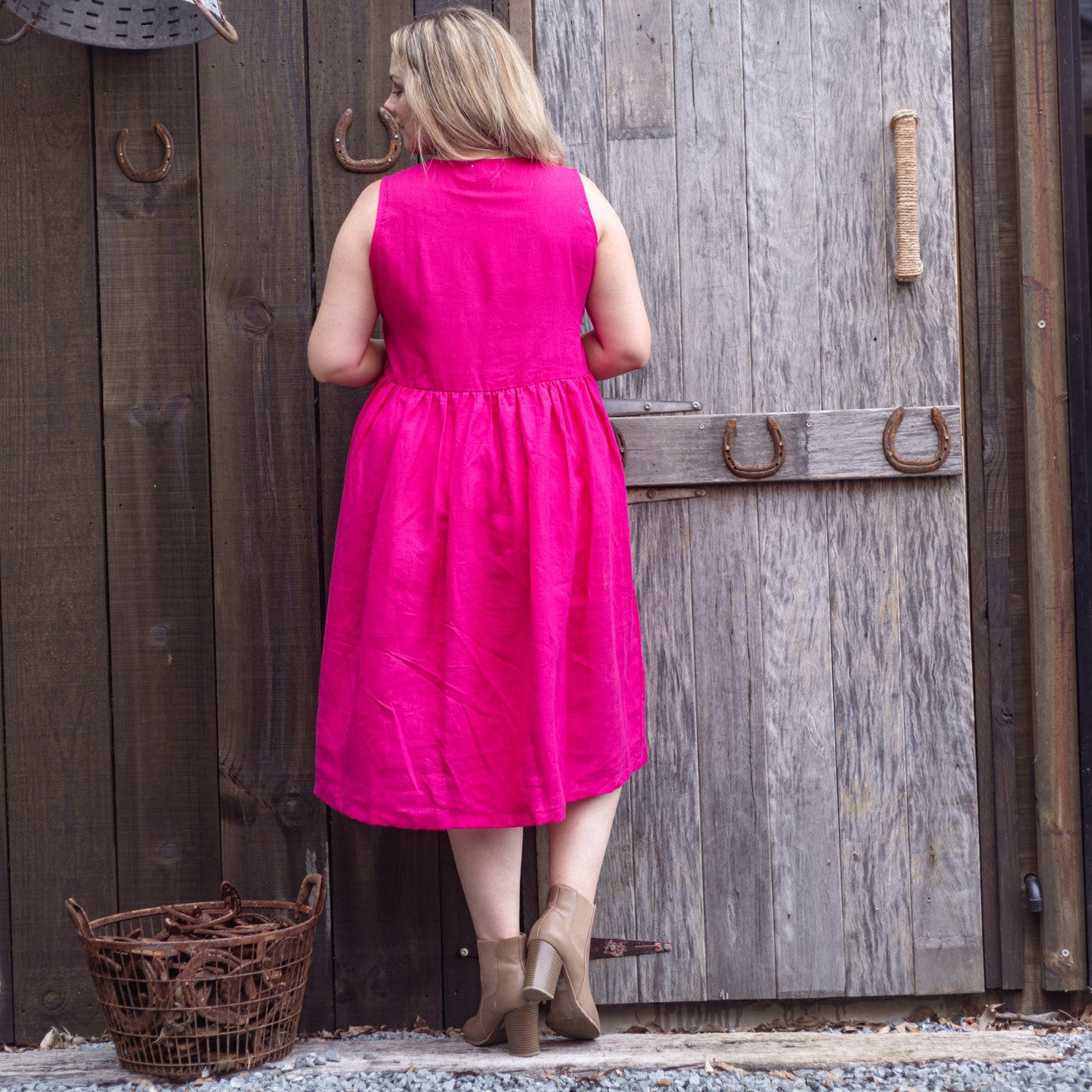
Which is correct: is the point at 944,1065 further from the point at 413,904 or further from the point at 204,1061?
the point at 204,1061

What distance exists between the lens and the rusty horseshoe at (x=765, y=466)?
2.22m

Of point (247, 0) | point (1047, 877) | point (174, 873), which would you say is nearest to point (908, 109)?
point (247, 0)

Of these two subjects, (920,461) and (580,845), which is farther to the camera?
(920,461)

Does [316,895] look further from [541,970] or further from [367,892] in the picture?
[541,970]

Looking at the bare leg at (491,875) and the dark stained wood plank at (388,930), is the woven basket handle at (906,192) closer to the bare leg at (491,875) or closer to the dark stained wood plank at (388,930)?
the bare leg at (491,875)

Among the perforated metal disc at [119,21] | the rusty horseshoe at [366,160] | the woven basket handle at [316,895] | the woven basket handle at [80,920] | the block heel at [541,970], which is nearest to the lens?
the block heel at [541,970]

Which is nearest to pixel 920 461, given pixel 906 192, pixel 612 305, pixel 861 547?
pixel 861 547

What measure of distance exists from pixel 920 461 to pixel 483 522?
3.05 ft

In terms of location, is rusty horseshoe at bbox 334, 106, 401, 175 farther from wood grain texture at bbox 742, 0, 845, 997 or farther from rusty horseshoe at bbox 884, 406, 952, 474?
rusty horseshoe at bbox 884, 406, 952, 474

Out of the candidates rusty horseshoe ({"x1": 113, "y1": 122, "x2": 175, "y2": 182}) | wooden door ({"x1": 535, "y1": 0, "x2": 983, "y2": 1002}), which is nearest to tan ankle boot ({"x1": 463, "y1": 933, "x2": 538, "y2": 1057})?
wooden door ({"x1": 535, "y1": 0, "x2": 983, "y2": 1002})

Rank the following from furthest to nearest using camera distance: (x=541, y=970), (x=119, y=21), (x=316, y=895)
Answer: (x=119, y=21)
(x=316, y=895)
(x=541, y=970)

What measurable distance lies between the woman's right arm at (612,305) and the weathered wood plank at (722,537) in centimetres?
25

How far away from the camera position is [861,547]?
2.24 meters

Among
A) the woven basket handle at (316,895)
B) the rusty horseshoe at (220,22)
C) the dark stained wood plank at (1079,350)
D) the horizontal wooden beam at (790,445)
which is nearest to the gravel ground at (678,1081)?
the woven basket handle at (316,895)
